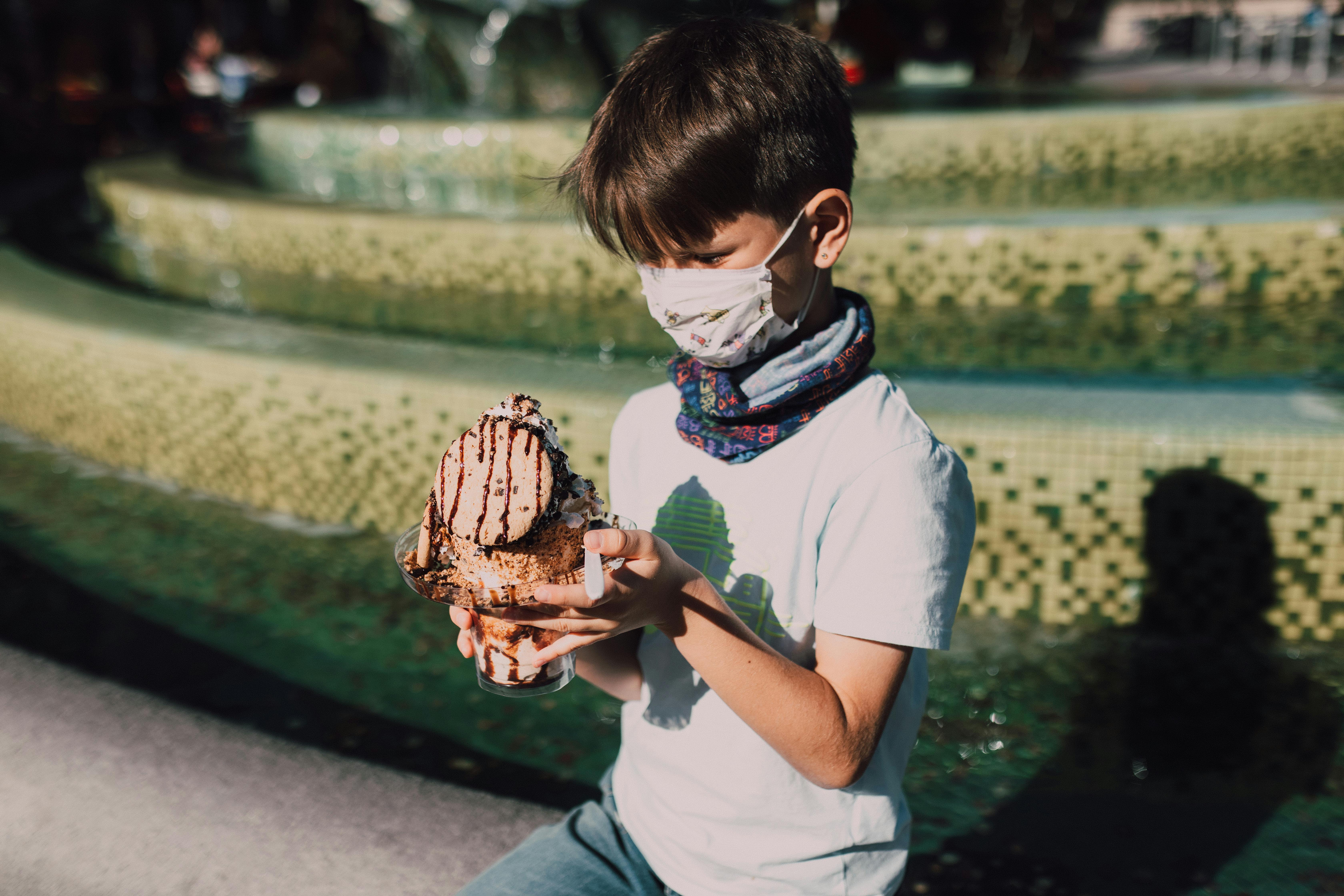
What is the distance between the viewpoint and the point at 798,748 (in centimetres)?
117

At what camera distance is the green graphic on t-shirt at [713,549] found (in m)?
1.36

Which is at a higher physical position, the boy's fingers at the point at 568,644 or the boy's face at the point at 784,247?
the boy's face at the point at 784,247

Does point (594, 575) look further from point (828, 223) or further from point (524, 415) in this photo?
point (828, 223)

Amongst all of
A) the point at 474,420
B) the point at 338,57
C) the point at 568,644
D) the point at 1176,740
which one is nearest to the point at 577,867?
the point at 568,644

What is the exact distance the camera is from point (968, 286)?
456 cm

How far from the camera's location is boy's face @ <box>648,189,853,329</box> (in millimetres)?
1235

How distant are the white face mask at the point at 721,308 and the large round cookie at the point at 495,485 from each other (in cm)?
25

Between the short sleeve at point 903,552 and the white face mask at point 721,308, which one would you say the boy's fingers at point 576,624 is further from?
the white face mask at point 721,308

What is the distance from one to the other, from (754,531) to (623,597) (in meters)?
0.34

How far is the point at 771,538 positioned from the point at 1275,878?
143cm

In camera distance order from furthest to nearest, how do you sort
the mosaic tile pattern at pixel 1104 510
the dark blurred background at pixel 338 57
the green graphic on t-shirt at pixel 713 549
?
the dark blurred background at pixel 338 57 → the mosaic tile pattern at pixel 1104 510 → the green graphic on t-shirt at pixel 713 549

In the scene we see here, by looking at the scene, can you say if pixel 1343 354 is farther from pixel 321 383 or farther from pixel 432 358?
pixel 321 383

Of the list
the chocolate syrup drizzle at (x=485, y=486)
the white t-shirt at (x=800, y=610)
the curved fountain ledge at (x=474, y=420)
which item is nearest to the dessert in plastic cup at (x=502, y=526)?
the chocolate syrup drizzle at (x=485, y=486)

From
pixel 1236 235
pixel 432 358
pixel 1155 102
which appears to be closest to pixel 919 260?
pixel 1236 235
